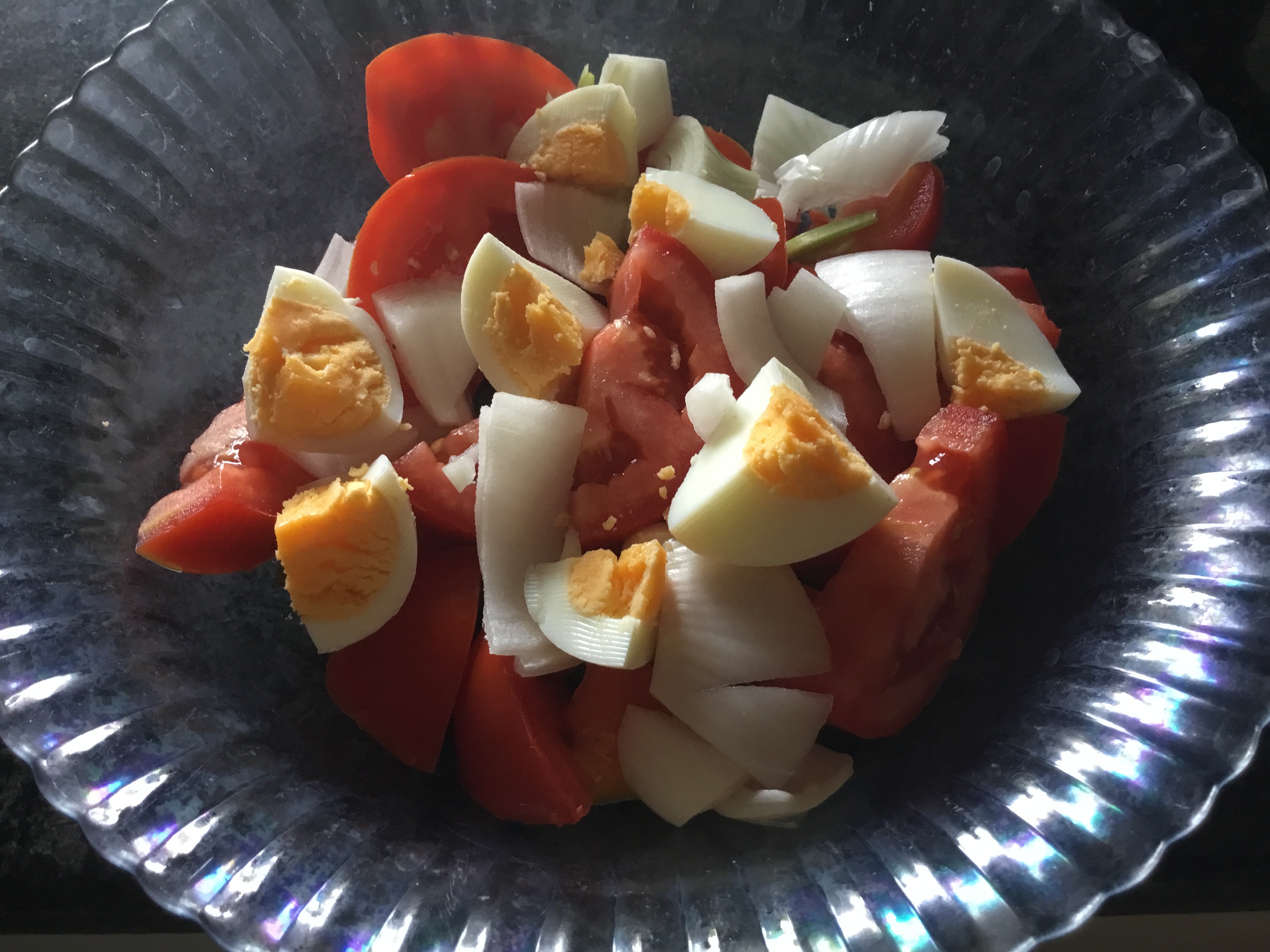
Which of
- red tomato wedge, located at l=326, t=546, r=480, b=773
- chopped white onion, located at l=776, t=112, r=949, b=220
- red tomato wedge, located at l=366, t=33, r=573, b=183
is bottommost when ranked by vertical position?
red tomato wedge, located at l=326, t=546, r=480, b=773

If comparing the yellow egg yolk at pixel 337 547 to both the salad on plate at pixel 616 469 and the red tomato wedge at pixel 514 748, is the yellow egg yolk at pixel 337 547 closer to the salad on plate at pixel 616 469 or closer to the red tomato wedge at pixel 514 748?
the salad on plate at pixel 616 469

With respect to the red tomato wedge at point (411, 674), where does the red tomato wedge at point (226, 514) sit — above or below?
above

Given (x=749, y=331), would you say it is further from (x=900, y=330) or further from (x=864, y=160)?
Answer: (x=864, y=160)

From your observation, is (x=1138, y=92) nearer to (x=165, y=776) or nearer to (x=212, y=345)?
(x=212, y=345)

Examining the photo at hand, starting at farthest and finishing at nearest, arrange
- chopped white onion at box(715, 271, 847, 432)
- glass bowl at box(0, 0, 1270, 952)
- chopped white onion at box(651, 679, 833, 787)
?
chopped white onion at box(715, 271, 847, 432) < chopped white onion at box(651, 679, 833, 787) < glass bowl at box(0, 0, 1270, 952)

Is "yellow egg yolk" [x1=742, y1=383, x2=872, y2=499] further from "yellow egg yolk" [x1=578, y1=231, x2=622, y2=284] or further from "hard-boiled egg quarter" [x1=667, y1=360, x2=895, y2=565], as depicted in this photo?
"yellow egg yolk" [x1=578, y1=231, x2=622, y2=284]

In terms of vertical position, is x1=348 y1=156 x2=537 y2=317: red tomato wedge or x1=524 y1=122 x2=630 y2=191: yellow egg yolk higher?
x1=524 y1=122 x2=630 y2=191: yellow egg yolk

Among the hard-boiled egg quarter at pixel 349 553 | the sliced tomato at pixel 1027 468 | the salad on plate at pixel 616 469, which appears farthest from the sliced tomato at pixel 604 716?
the sliced tomato at pixel 1027 468

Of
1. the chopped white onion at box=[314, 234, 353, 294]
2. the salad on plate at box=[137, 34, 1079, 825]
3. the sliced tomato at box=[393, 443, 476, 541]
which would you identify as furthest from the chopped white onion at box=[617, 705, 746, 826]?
the chopped white onion at box=[314, 234, 353, 294]
